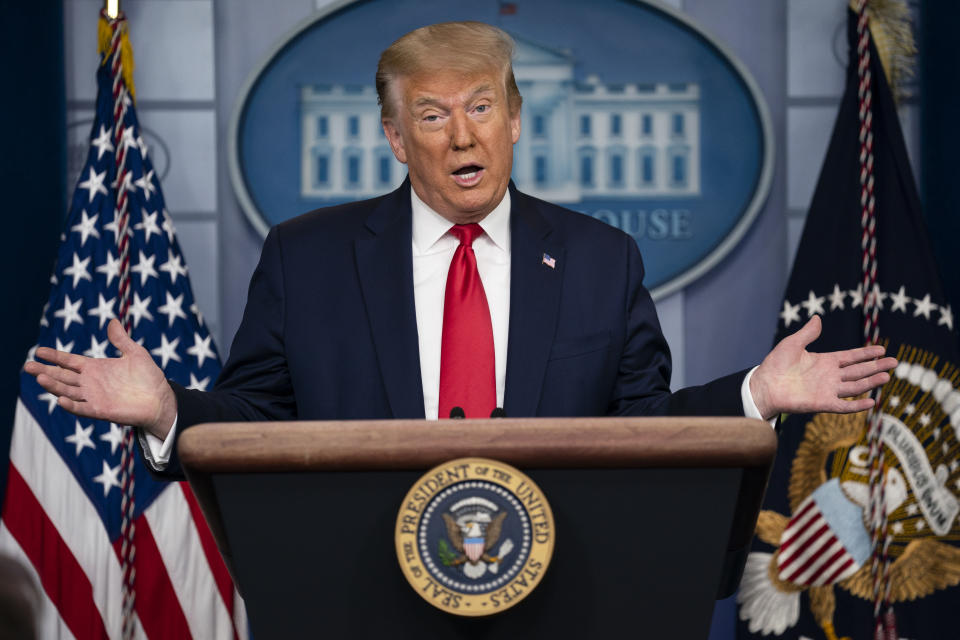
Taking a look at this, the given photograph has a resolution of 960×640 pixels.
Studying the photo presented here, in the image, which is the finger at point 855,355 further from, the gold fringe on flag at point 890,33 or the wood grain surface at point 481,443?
the gold fringe on flag at point 890,33

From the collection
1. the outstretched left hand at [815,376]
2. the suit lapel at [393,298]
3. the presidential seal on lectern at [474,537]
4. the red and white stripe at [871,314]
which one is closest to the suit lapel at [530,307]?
the suit lapel at [393,298]

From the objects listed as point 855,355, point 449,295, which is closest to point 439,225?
point 449,295

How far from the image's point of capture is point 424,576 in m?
0.89

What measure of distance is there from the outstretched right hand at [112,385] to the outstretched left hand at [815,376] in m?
0.72

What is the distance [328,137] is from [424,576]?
92.8 inches

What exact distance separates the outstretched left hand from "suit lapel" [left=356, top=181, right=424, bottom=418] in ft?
1.65

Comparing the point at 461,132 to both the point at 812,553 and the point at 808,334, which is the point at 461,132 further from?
the point at 812,553

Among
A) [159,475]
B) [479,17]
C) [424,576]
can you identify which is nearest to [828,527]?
[479,17]

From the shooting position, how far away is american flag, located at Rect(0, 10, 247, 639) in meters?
2.68

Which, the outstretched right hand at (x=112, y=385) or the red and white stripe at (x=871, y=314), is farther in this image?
the red and white stripe at (x=871, y=314)

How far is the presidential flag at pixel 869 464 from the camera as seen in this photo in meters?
2.69

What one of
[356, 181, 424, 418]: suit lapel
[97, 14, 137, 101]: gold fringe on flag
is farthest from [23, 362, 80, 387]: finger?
[97, 14, 137, 101]: gold fringe on flag

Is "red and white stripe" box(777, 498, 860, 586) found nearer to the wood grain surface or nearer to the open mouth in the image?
the open mouth

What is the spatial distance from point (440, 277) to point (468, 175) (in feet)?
0.59
